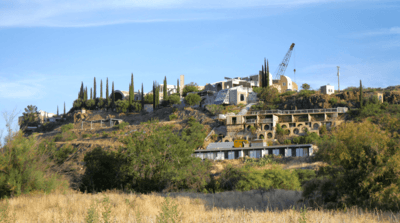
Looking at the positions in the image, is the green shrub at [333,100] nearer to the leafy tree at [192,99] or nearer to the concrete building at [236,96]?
the concrete building at [236,96]

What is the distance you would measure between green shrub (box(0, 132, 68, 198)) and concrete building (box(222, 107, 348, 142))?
165ft

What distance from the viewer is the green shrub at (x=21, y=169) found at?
655 inches

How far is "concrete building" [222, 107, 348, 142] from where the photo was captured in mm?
64938

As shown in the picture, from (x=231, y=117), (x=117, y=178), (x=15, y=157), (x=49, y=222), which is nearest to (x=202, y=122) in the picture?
(x=231, y=117)

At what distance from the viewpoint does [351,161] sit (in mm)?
13680

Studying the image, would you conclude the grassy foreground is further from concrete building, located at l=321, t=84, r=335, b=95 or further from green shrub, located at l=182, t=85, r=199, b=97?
green shrub, located at l=182, t=85, r=199, b=97

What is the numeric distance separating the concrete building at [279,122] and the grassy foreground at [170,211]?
49.1m

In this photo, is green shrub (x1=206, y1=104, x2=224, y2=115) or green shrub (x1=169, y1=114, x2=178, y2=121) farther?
green shrub (x1=169, y1=114, x2=178, y2=121)

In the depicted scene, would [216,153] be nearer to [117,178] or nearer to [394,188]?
[117,178]

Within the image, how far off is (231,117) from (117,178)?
151 feet

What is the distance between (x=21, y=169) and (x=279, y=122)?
58652 mm

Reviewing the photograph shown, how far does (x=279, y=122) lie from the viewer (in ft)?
229

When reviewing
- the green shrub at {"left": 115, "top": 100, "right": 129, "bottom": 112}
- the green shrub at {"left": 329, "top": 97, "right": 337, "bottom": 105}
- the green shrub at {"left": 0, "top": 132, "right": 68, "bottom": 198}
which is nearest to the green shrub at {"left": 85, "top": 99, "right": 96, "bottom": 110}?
the green shrub at {"left": 115, "top": 100, "right": 129, "bottom": 112}

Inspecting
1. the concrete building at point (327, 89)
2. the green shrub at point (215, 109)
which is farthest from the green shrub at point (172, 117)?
the concrete building at point (327, 89)
